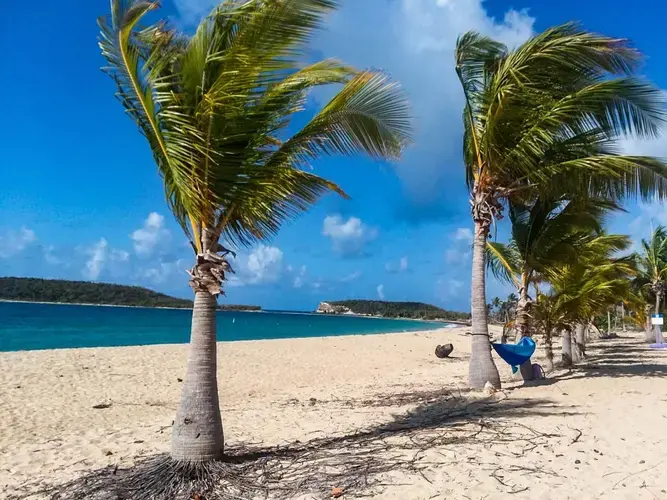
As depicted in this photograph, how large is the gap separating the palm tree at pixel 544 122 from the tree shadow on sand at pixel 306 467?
327cm

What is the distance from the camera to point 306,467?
14.5 feet

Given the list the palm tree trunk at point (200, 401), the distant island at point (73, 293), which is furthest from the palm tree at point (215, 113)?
the distant island at point (73, 293)

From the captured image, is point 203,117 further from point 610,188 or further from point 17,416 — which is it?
point 610,188

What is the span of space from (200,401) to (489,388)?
201 inches

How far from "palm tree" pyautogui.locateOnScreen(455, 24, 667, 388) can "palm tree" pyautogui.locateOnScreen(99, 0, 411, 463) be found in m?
3.98

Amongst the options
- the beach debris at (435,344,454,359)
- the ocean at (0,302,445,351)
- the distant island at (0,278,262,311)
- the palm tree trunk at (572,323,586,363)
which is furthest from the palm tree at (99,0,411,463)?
the distant island at (0,278,262,311)

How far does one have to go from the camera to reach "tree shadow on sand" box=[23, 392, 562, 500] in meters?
3.99

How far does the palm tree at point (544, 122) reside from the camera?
7.84 m

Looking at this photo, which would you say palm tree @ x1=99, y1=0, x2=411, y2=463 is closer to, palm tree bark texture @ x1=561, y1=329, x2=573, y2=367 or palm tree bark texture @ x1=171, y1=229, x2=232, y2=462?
palm tree bark texture @ x1=171, y1=229, x2=232, y2=462

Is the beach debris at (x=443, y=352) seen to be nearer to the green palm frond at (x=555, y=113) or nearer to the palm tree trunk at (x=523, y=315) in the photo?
the palm tree trunk at (x=523, y=315)

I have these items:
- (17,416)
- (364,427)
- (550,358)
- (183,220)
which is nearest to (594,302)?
(550,358)

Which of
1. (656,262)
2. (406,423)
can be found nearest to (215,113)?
(406,423)

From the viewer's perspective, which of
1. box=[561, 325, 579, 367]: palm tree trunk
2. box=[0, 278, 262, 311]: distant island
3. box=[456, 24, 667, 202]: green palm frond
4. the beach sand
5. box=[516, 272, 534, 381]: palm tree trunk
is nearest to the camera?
the beach sand

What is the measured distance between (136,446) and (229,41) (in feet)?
14.8
